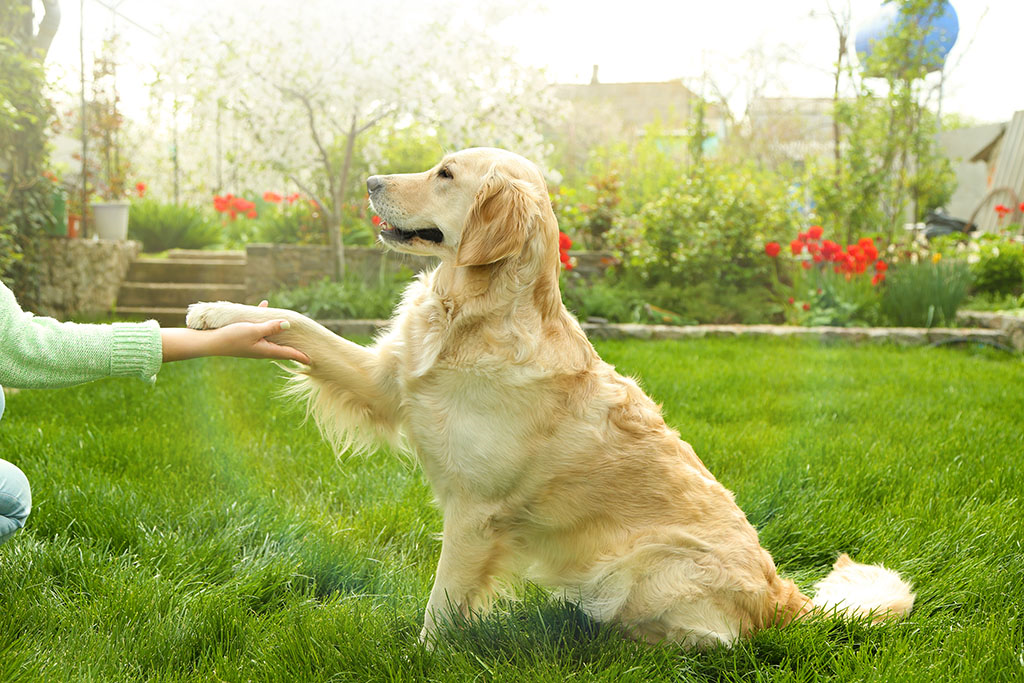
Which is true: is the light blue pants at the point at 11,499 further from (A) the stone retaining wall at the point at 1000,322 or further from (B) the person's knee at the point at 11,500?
(A) the stone retaining wall at the point at 1000,322

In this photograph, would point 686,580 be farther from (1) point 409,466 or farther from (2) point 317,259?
(2) point 317,259

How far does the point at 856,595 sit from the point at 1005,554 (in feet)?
2.05

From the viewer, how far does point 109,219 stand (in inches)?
332

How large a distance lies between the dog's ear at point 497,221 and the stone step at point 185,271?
6926 mm

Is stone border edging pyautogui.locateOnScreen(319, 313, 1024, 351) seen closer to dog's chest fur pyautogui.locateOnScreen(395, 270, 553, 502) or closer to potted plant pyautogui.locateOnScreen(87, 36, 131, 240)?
potted plant pyautogui.locateOnScreen(87, 36, 131, 240)

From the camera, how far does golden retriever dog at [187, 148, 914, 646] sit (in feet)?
6.74

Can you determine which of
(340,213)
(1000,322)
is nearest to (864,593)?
(1000,322)

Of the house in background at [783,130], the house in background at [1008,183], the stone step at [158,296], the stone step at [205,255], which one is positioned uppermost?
the house in background at [783,130]

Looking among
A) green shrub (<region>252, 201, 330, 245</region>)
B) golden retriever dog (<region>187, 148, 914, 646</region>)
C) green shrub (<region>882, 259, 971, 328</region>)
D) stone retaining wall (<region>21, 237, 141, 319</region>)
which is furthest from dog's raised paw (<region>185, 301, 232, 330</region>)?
green shrub (<region>882, 259, 971, 328</region>)

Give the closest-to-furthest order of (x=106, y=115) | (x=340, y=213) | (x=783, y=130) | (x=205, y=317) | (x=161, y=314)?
(x=205, y=317) < (x=161, y=314) < (x=340, y=213) < (x=106, y=115) < (x=783, y=130)

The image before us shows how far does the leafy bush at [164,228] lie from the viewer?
10.3 m

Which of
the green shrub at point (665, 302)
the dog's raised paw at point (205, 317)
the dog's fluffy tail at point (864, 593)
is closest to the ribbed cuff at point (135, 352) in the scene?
the dog's raised paw at point (205, 317)

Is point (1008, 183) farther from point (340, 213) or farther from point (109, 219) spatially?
point (109, 219)

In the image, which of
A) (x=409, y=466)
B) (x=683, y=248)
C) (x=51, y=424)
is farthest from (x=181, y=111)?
(x=409, y=466)
